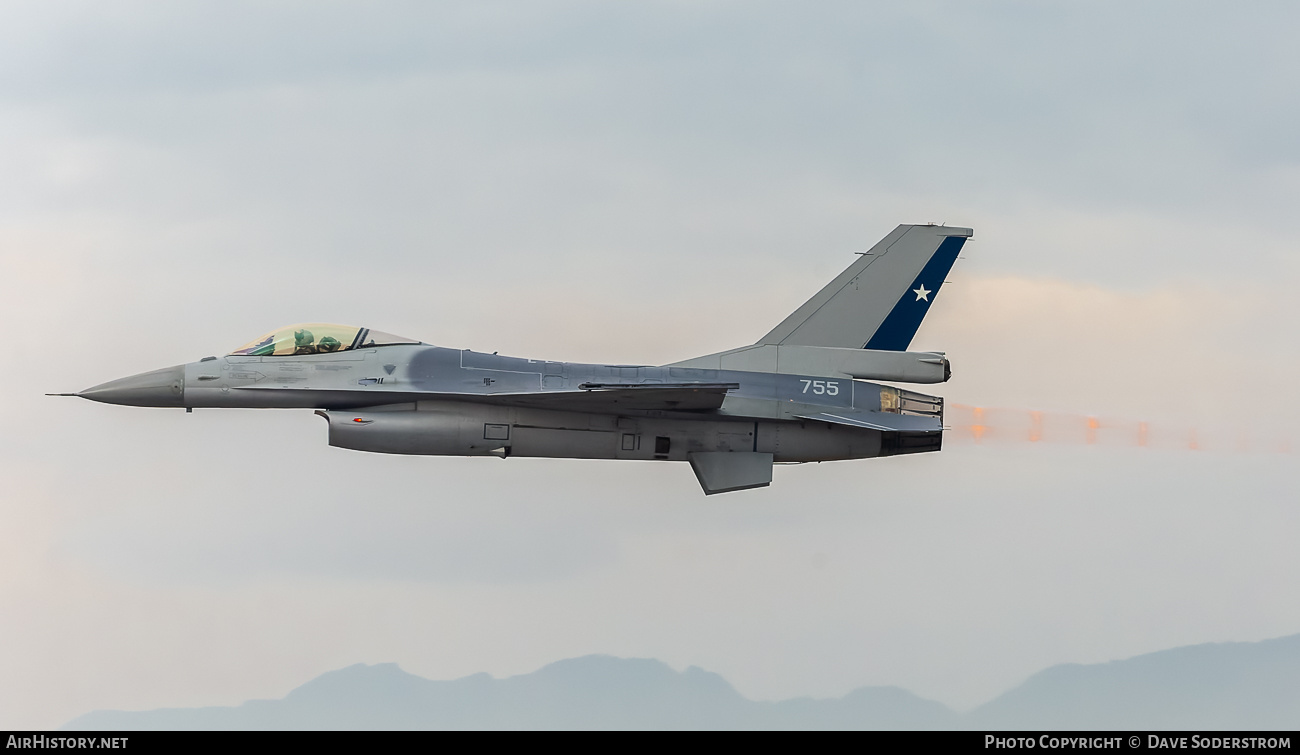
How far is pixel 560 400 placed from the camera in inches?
960

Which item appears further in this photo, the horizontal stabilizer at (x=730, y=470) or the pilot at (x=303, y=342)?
the horizontal stabilizer at (x=730, y=470)

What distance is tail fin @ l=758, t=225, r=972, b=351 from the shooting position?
86.8 ft

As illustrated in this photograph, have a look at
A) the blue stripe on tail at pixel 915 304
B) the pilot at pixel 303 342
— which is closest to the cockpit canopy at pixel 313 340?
the pilot at pixel 303 342

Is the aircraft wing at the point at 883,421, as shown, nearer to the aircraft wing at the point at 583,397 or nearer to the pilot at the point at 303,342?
the aircraft wing at the point at 583,397

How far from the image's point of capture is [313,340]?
985 inches

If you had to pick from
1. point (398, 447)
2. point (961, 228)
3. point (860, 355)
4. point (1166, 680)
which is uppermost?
point (961, 228)

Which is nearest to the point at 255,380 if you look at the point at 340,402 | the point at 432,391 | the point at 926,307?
the point at 340,402

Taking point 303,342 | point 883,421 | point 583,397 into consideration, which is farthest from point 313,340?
point 883,421

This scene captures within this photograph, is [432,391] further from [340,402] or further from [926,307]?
[926,307]

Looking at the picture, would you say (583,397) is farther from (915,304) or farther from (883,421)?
(915,304)

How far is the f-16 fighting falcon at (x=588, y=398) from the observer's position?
24516 mm

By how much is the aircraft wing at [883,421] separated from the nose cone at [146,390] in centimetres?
1052

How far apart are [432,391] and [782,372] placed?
6.14 m
